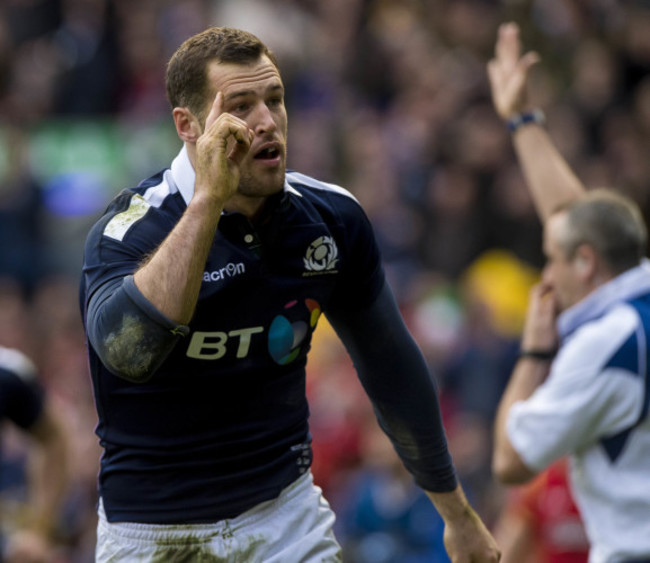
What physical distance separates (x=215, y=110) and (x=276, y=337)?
30.2 inches

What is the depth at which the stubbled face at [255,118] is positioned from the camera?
3.89 meters

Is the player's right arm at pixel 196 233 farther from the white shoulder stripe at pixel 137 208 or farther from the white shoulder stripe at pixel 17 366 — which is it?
the white shoulder stripe at pixel 17 366

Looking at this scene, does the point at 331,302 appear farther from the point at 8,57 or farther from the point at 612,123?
the point at 8,57

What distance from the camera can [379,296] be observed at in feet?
14.4

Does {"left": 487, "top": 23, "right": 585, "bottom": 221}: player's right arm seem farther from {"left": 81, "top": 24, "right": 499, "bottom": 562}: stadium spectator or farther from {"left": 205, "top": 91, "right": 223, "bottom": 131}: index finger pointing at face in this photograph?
{"left": 205, "top": 91, "right": 223, "bottom": 131}: index finger pointing at face

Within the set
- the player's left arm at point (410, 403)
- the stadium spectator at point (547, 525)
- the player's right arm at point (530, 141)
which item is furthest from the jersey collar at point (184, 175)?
the stadium spectator at point (547, 525)

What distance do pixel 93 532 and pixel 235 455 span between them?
5.74 meters

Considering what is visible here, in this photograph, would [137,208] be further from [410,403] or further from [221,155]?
[410,403]

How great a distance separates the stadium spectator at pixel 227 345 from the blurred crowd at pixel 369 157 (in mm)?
4826

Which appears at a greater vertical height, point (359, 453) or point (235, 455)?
point (235, 455)

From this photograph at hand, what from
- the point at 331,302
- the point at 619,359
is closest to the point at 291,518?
the point at 331,302

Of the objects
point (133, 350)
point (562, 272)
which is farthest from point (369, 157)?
point (133, 350)

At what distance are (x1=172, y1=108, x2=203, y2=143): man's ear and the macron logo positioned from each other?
0.44m

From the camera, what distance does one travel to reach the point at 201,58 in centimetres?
395
